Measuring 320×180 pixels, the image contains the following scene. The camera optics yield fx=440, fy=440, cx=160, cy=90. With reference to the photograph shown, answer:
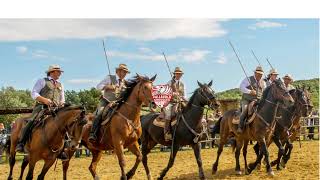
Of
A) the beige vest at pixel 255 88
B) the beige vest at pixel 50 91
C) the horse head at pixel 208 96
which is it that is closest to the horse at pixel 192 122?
the horse head at pixel 208 96

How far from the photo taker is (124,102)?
10.6 meters

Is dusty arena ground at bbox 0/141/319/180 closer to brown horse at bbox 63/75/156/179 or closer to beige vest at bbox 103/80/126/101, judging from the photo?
brown horse at bbox 63/75/156/179

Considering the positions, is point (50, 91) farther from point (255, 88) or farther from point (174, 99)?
point (255, 88)

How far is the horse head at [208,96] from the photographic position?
1118cm

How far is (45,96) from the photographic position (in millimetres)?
10422

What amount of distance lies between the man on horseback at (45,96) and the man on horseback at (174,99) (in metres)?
3.06

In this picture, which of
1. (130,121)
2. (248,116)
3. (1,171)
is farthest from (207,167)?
(1,171)

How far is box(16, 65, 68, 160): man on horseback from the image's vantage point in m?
10.1

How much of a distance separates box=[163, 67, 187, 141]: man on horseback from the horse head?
0.98 metres

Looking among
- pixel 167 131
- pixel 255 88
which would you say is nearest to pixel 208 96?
pixel 167 131

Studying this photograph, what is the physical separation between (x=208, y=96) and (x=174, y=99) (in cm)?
146

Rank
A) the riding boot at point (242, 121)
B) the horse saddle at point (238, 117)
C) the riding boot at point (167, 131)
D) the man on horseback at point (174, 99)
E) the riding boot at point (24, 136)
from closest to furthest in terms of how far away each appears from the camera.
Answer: the riding boot at point (24, 136), the riding boot at point (167, 131), the man on horseback at point (174, 99), the horse saddle at point (238, 117), the riding boot at point (242, 121)

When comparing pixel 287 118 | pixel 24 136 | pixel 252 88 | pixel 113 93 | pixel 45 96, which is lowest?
pixel 24 136

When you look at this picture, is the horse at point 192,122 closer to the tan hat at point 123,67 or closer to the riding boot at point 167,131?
the riding boot at point 167,131
